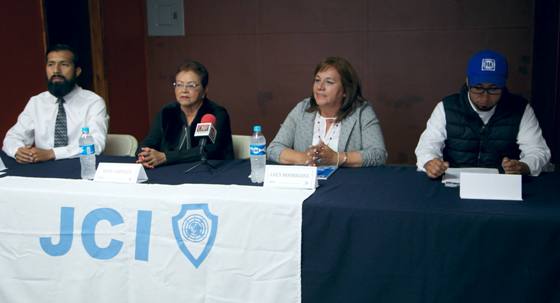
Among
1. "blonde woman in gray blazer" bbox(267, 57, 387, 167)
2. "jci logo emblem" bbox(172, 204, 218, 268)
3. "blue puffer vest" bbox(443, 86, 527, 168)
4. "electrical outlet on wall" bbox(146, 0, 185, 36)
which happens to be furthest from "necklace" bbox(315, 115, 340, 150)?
"electrical outlet on wall" bbox(146, 0, 185, 36)

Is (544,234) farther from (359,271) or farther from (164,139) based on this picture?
(164,139)

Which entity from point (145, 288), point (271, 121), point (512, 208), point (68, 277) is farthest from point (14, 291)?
point (271, 121)

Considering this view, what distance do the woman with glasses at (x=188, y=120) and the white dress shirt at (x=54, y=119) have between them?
0.36 meters

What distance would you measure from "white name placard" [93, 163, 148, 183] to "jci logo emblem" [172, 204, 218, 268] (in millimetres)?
354

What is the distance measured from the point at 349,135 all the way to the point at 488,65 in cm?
75

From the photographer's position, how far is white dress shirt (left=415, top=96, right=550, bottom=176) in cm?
244

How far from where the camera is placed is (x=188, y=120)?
3.02 meters

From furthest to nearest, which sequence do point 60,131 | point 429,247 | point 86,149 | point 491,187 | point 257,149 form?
point 60,131 < point 86,149 < point 257,149 < point 491,187 < point 429,247

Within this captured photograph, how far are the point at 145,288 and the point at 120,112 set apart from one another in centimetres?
339

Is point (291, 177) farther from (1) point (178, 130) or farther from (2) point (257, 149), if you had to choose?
(1) point (178, 130)

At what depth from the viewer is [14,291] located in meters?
2.24

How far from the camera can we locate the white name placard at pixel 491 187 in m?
1.90

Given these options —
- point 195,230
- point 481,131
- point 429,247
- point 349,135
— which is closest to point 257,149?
point 195,230

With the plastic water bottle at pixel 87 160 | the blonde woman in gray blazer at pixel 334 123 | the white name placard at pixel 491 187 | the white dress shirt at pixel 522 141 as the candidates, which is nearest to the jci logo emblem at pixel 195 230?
the plastic water bottle at pixel 87 160
